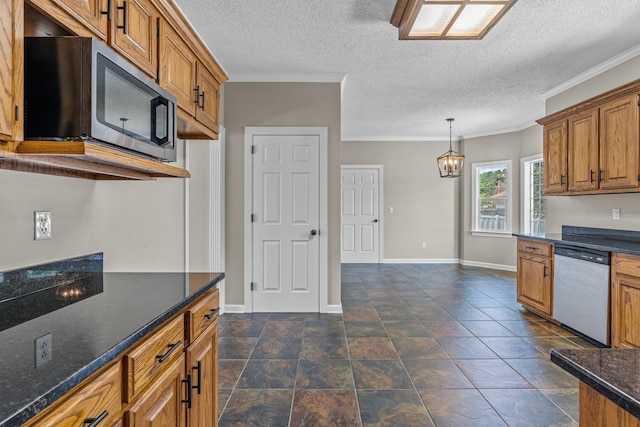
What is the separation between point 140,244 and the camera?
2.47m

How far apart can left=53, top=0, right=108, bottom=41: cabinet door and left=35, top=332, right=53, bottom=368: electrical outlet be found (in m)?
1.04

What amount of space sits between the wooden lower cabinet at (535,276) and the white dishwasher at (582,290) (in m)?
0.10

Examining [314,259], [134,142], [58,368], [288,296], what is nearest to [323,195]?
[314,259]

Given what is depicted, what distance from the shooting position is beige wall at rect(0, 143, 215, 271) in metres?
1.37

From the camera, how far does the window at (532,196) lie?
19.2 ft

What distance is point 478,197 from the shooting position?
22.5ft

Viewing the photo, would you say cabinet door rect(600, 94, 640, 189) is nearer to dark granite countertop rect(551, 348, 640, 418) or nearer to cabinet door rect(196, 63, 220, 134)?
dark granite countertop rect(551, 348, 640, 418)

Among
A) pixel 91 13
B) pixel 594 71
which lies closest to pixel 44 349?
pixel 91 13

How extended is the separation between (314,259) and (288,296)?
1.67 feet

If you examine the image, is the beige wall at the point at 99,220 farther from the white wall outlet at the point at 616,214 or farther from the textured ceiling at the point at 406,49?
the white wall outlet at the point at 616,214

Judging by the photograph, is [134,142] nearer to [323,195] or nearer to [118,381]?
[118,381]

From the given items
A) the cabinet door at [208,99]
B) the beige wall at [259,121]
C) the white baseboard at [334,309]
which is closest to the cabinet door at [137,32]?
the cabinet door at [208,99]

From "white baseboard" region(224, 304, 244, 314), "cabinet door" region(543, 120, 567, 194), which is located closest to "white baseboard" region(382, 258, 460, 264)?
"cabinet door" region(543, 120, 567, 194)

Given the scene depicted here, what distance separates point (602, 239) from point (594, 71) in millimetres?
1775
